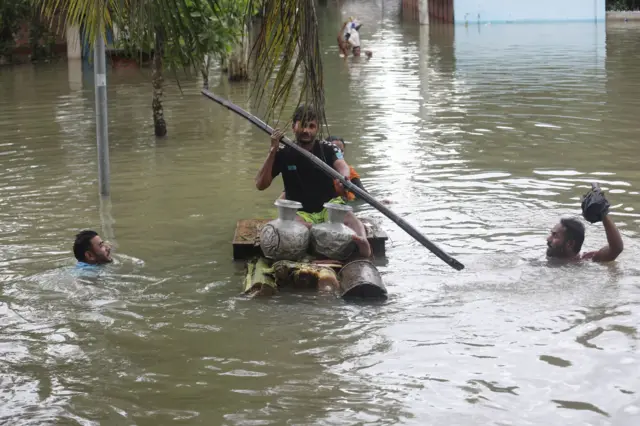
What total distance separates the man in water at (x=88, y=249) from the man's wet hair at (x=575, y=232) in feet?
12.7

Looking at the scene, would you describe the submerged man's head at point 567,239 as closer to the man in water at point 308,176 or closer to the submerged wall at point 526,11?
the man in water at point 308,176

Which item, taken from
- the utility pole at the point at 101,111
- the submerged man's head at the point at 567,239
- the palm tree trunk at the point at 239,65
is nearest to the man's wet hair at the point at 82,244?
the utility pole at the point at 101,111

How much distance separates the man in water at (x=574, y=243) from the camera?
25.7 ft

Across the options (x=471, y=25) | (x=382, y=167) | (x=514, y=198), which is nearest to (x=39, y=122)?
(x=382, y=167)

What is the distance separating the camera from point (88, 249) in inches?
318

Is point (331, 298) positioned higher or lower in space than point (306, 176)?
lower

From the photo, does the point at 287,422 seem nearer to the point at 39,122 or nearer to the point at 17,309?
the point at 17,309

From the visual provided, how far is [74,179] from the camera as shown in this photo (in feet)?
39.8

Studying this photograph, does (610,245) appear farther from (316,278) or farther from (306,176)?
(306,176)

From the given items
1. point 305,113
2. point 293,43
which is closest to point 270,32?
point 293,43

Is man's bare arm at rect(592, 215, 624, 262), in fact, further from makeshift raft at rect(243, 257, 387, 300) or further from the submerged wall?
the submerged wall

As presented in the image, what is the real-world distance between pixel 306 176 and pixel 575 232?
2344 millimetres

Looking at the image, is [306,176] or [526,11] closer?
[306,176]

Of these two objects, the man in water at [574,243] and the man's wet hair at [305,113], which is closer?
the man's wet hair at [305,113]
